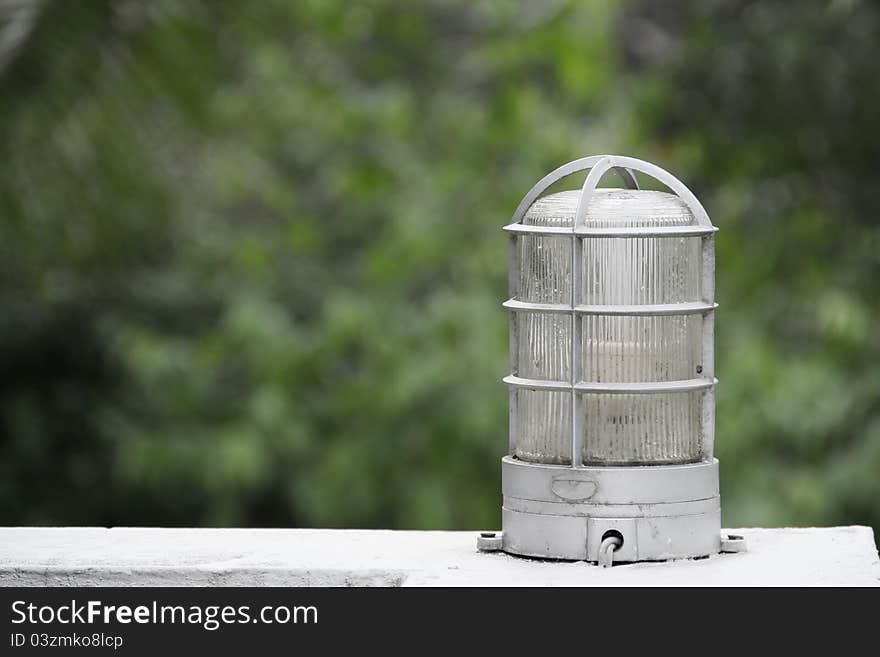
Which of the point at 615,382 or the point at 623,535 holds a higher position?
the point at 615,382

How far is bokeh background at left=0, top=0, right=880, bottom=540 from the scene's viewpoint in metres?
7.55

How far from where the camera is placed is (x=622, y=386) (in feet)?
9.35

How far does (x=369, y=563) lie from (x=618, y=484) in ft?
1.51

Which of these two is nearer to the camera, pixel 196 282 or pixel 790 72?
pixel 790 72

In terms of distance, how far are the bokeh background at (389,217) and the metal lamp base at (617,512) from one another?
4.55m

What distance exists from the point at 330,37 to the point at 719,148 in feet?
7.44

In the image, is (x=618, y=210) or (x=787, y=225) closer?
(x=618, y=210)

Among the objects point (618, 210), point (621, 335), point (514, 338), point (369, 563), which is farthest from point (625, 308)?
point (369, 563)

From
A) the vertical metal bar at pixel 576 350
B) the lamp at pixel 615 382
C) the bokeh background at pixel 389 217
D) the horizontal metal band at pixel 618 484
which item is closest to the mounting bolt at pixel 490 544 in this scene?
the lamp at pixel 615 382

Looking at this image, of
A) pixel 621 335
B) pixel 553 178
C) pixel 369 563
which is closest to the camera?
pixel 369 563

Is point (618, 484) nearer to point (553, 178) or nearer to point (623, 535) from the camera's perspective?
point (623, 535)

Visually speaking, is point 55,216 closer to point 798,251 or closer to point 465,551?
point 798,251
